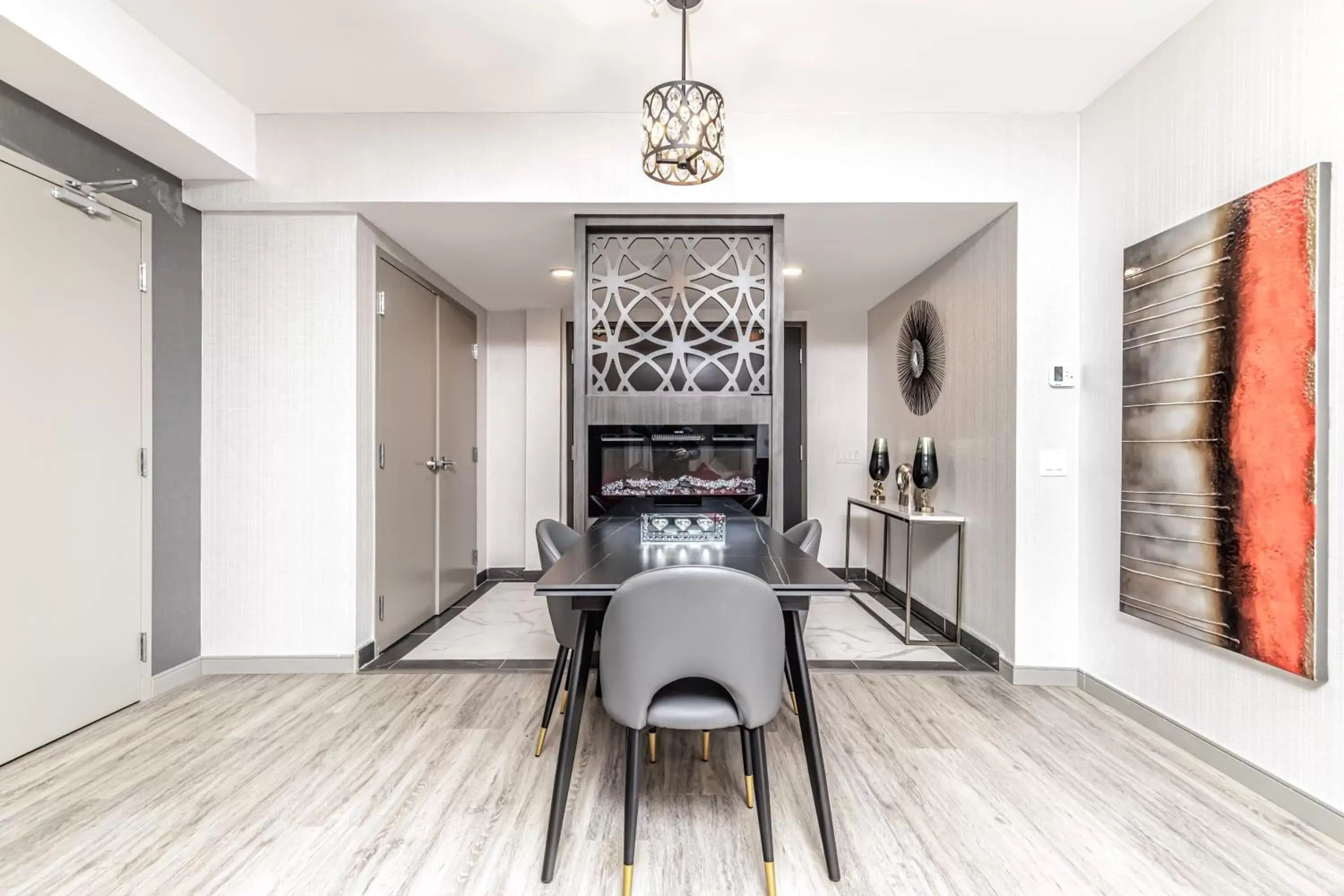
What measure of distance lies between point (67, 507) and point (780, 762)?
275 cm

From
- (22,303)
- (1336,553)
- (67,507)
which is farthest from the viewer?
(67,507)

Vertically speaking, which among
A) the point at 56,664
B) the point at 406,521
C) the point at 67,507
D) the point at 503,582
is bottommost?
the point at 503,582

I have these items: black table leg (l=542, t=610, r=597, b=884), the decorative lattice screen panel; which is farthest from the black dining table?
the decorative lattice screen panel

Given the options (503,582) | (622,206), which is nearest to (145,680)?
(503,582)

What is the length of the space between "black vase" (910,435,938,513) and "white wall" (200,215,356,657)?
3031 mm

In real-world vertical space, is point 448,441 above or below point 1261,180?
below

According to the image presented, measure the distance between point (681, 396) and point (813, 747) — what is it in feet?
5.74

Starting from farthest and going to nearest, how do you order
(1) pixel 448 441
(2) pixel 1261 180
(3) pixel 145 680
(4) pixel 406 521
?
1. (1) pixel 448 441
2. (4) pixel 406 521
3. (3) pixel 145 680
4. (2) pixel 1261 180

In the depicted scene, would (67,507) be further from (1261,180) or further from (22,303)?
(1261,180)

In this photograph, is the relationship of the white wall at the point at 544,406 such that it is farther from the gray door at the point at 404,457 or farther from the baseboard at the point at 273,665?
the baseboard at the point at 273,665

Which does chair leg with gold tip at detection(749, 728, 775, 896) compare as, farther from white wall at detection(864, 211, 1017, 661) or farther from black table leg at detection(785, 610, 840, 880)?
white wall at detection(864, 211, 1017, 661)

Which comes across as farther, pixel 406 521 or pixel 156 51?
pixel 406 521

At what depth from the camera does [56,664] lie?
2.16 meters

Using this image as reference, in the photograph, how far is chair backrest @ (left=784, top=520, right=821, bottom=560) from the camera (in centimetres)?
235
